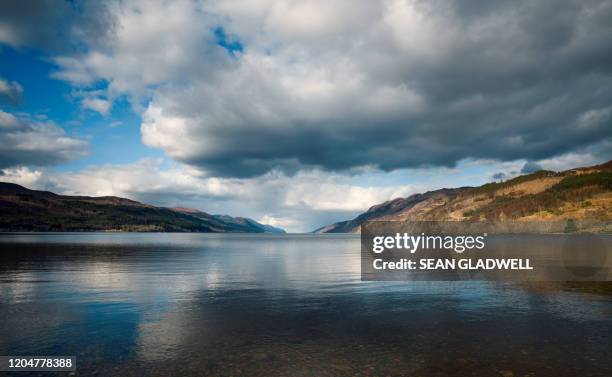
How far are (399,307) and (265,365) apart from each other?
1918cm

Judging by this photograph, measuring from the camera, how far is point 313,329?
27.8 meters

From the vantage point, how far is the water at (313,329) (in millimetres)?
20484

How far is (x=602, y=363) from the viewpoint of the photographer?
2048 cm

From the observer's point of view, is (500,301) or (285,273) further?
(285,273)

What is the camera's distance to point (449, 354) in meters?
22.1

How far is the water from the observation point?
2048 cm

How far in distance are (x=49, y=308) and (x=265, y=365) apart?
82.4 feet

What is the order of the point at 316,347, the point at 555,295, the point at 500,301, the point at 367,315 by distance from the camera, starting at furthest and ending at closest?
the point at 555,295
the point at 500,301
the point at 367,315
the point at 316,347

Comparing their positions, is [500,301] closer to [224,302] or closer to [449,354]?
[449,354]

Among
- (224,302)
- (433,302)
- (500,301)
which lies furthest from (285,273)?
(500,301)

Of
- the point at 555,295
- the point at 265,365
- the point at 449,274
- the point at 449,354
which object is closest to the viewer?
the point at 265,365

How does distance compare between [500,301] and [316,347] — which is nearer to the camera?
[316,347]

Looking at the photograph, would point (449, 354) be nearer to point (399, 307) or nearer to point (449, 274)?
point (399, 307)

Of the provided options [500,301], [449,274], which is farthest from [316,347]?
[449,274]
